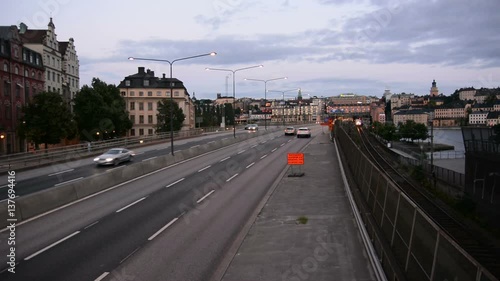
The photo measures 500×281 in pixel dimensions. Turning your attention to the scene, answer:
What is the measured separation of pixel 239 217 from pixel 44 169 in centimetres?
2167

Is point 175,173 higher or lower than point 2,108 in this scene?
lower

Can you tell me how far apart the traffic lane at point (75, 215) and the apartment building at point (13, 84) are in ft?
107

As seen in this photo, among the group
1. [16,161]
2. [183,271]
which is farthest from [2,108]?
[183,271]

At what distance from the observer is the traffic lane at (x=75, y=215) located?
12.9 m

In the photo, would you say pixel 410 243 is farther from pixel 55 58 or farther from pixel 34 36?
pixel 55 58

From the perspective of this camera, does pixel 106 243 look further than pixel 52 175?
No

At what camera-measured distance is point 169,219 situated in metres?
15.8

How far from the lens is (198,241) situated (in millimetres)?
13039

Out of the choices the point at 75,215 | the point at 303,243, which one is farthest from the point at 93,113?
the point at 303,243

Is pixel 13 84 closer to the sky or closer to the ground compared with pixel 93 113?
closer to the sky

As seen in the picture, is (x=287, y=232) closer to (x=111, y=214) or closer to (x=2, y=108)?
(x=111, y=214)

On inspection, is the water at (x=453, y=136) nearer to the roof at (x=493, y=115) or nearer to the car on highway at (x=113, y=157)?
the roof at (x=493, y=115)

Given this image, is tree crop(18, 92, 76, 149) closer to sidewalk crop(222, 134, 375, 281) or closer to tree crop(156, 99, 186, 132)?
sidewalk crop(222, 134, 375, 281)

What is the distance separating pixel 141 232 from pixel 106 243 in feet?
4.88
